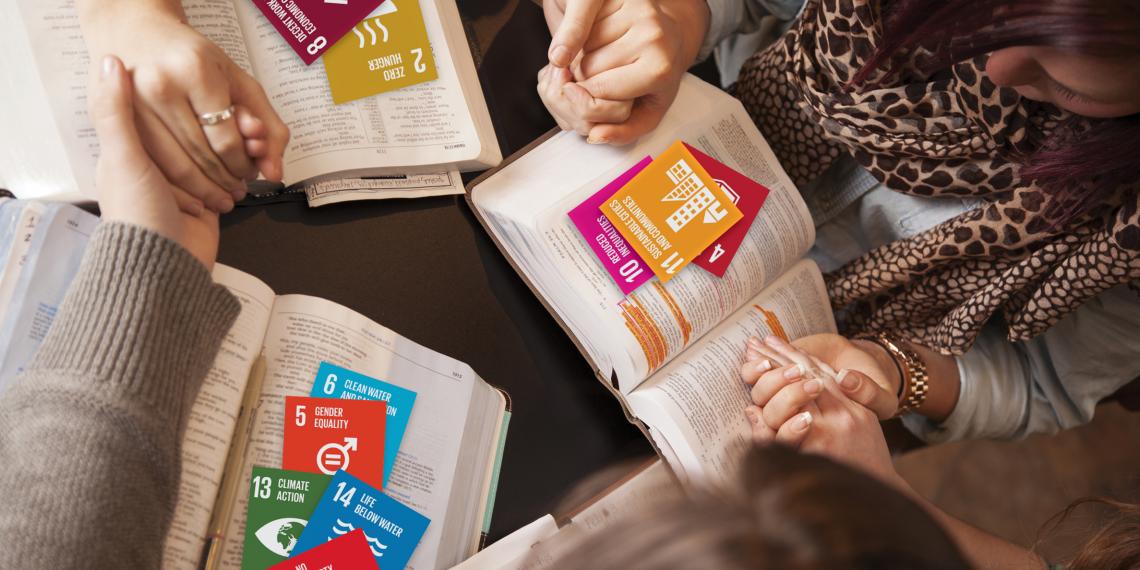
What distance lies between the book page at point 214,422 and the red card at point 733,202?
1.47 feet

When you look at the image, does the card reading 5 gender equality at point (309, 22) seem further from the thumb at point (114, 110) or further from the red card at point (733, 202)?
the red card at point (733, 202)

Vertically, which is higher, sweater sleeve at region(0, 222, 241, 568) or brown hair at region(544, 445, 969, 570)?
sweater sleeve at region(0, 222, 241, 568)

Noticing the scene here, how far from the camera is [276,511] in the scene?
2.14 feet

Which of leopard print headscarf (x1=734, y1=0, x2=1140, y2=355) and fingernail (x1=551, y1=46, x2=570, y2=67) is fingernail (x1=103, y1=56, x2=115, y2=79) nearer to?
fingernail (x1=551, y1=46, x2=570, y2=67)

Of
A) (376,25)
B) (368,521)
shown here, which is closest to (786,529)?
(368,521)

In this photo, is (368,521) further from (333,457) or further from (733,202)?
(733,202)

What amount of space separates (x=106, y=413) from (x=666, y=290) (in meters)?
0.51

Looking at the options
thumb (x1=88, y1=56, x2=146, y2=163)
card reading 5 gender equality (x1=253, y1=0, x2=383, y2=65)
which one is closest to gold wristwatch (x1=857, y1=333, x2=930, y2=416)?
card reading 5 gender equality (x1=253, y1=0, x2=383, y2=65)

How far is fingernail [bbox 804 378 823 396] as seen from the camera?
0.81 m

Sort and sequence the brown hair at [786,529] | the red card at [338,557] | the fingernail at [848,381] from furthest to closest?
the fingernail at [848,381] → the red card at [338,557] → the brown hair at [786,529]

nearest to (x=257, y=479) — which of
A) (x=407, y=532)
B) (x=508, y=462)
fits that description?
(x=407, y=532)

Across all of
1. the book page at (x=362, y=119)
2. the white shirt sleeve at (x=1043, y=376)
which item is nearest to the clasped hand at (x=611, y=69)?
the book page at (x=362, y=119)

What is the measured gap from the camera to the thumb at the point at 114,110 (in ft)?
1.96

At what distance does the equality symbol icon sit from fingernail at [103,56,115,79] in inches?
13.7
